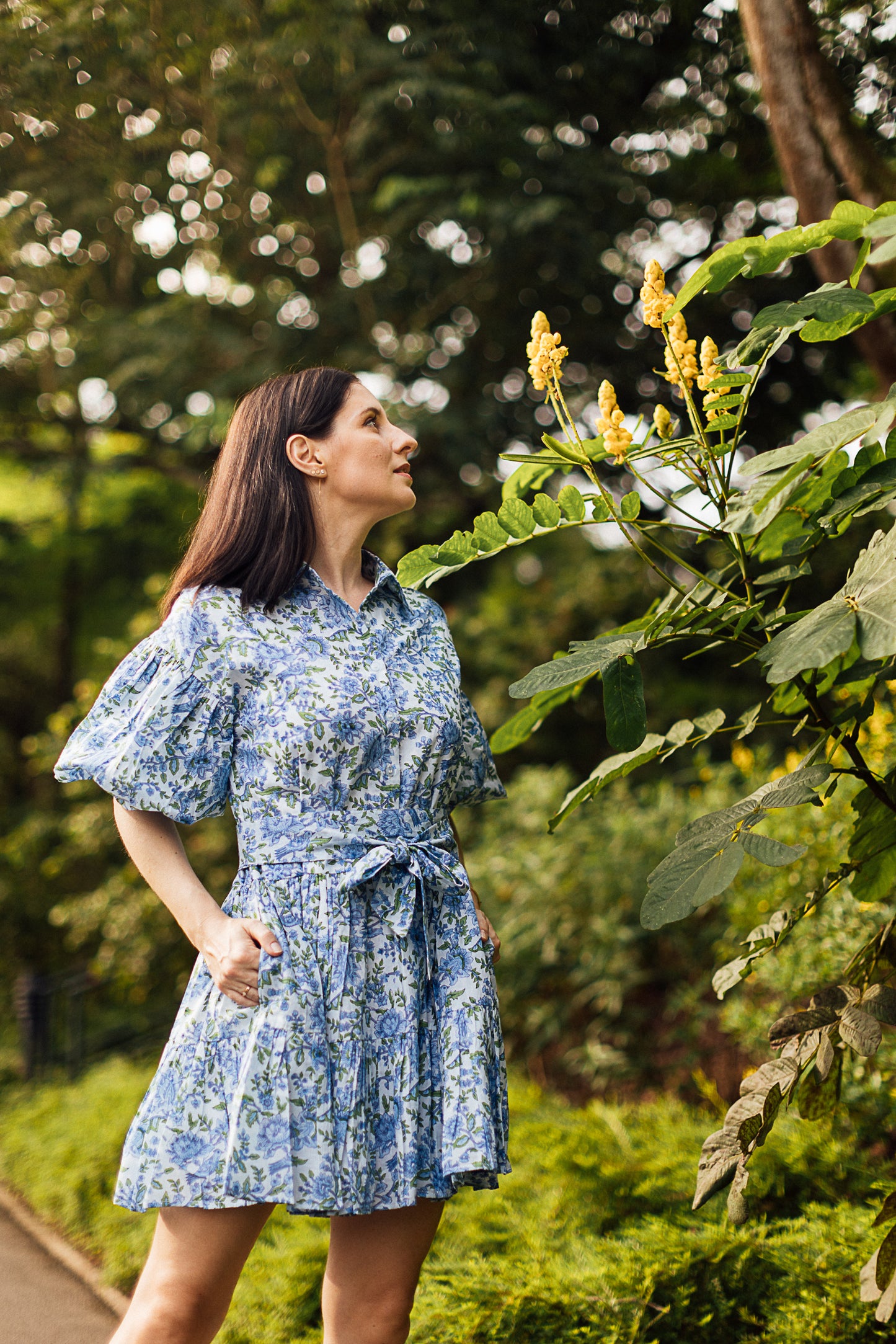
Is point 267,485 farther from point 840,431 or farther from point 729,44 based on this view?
point 729,44

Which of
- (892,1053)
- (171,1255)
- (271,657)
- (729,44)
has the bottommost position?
(892,1053)

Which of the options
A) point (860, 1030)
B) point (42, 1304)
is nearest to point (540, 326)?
point (860, 1030)

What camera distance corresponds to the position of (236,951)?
1.63 m

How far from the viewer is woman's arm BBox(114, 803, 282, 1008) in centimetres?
164

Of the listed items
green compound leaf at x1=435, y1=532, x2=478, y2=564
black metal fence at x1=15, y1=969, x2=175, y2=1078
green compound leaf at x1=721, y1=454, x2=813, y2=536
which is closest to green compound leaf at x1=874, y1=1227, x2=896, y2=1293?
green compound leaf at x1=721, y1=454, x2=813, y2=536

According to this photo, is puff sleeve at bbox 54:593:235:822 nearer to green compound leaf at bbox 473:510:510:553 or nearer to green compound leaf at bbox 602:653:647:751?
green compound leaf at bbox 473:510:510:553

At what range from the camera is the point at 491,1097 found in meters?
1.73

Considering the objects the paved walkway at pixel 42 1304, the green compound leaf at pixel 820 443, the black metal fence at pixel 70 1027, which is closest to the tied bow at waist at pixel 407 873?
the green compound leaf at pixel 820 443

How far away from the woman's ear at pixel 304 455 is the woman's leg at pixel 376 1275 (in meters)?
1.28

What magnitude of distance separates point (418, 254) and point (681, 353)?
4941 millimetres

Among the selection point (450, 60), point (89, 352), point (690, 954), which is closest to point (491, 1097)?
point (690, 954)

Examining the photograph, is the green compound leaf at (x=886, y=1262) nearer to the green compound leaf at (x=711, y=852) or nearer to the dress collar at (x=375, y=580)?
the green compound leaf at (x=711, y=852)

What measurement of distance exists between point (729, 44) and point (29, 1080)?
6748 millimetres

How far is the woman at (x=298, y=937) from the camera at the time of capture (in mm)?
1609
